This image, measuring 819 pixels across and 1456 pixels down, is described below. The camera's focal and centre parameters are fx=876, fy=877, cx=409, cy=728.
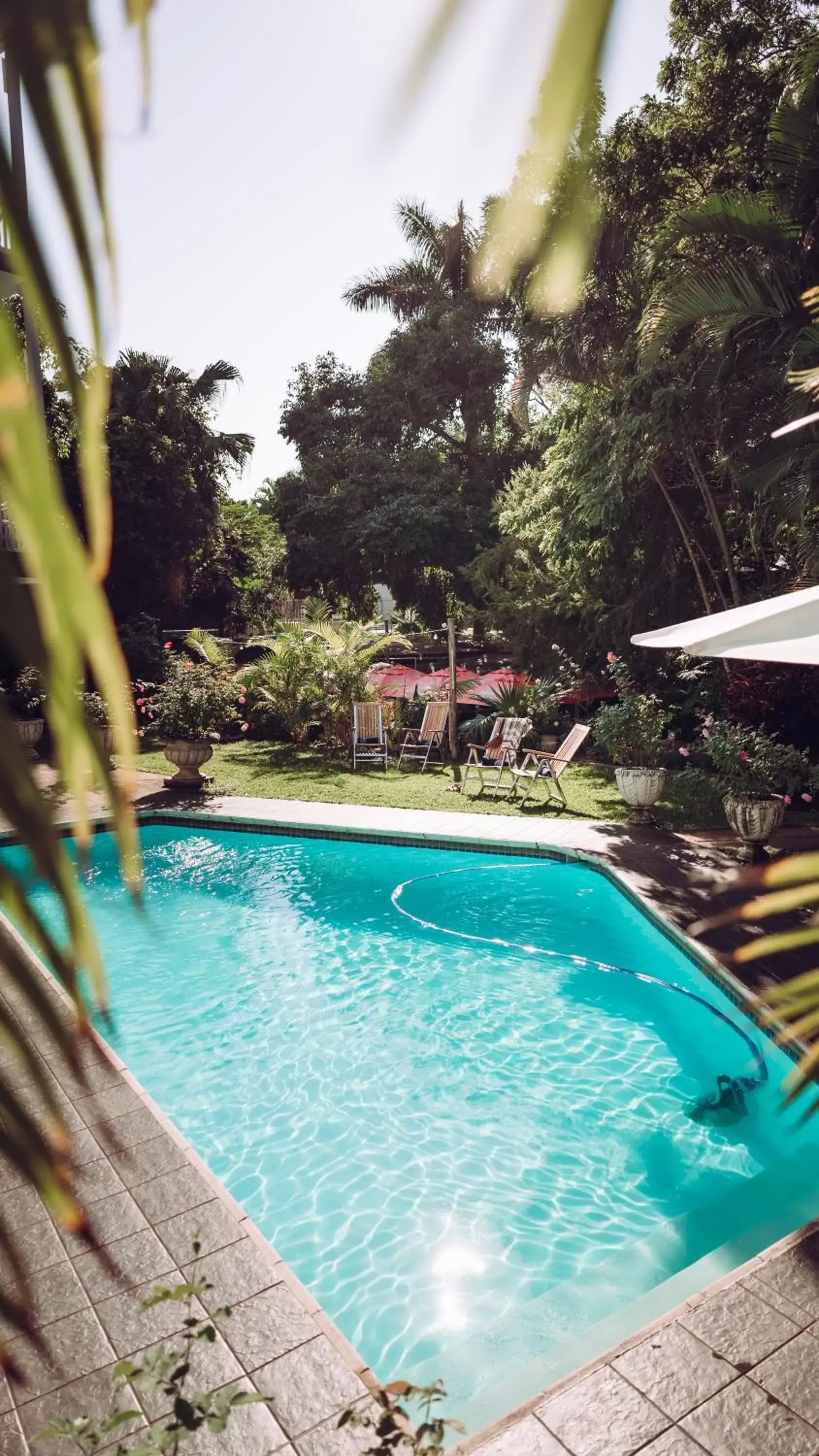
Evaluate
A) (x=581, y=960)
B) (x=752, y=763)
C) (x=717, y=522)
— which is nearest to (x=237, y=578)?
(x=717, y=522)

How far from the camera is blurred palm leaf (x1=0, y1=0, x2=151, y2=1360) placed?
0.90 feet

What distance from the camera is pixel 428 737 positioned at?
15.7m

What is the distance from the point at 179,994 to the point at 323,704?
9931mm

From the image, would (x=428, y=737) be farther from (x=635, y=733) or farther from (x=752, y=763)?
(x=752, y=763)

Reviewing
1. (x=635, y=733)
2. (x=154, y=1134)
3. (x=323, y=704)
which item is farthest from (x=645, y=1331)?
(x=323, y=704)

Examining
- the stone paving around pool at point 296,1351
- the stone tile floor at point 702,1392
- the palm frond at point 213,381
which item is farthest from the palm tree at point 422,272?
the stone tile floor at point 702,1392

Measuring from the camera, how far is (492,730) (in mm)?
15797

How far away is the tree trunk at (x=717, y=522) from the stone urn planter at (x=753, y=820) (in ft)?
15.7

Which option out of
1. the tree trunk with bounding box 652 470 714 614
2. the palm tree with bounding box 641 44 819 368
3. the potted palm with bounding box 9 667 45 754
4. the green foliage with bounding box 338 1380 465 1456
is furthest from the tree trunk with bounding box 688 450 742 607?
the green foliage with bounding box 338 1380 465 1456

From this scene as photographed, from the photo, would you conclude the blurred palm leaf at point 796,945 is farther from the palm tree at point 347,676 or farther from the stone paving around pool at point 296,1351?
the palm tree at point 347,676

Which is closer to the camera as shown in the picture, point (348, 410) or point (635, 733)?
point (635, 733)

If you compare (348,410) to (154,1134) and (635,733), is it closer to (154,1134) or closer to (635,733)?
(635,733)

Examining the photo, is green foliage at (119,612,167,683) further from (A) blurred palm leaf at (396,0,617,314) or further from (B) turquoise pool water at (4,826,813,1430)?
(A) blurred palm leaf at (396,0,617,314)

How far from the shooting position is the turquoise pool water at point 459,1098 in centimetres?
391
